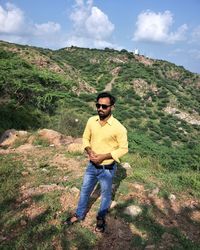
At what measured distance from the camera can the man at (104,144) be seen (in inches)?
193

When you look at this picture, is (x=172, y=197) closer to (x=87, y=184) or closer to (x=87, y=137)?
(x=87, y=184)

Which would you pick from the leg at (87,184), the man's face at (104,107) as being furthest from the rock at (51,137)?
the man's face at (104,107)

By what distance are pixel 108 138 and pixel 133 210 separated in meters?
1.76

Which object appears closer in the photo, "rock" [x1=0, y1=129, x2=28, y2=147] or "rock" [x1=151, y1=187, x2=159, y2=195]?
"rock" [x1=151, y1=187, x2=159, y2=195]

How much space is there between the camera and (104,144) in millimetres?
5062

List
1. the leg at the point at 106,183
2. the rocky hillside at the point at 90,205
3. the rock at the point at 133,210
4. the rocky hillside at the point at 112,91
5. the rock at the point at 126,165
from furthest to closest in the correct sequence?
the rocky hillside at the point at 112,91, the rock at the point at 126,165, the rock at the point at 133,210, the rocky hillside at the point at 90,205, the leg at the point at 106,183

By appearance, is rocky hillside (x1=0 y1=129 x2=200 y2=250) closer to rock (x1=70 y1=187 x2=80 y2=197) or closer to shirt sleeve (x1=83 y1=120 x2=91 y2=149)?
rock (x1=70 y1=187 x2=80 y2=197)

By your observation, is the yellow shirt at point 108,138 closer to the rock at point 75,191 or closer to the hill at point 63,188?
the hill at point 63,188

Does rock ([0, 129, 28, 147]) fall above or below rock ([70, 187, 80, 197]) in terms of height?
below

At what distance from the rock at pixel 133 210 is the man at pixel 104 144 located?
885 mm

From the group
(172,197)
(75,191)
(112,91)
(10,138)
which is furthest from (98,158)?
(112,91)

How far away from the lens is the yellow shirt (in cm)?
496

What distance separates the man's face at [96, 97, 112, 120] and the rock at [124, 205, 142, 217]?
2.01m

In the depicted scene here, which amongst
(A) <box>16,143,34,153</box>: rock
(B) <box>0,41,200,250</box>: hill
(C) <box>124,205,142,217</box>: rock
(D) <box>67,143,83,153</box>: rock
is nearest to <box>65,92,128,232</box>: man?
(B) <box>0,41,200,250</box>: hill
